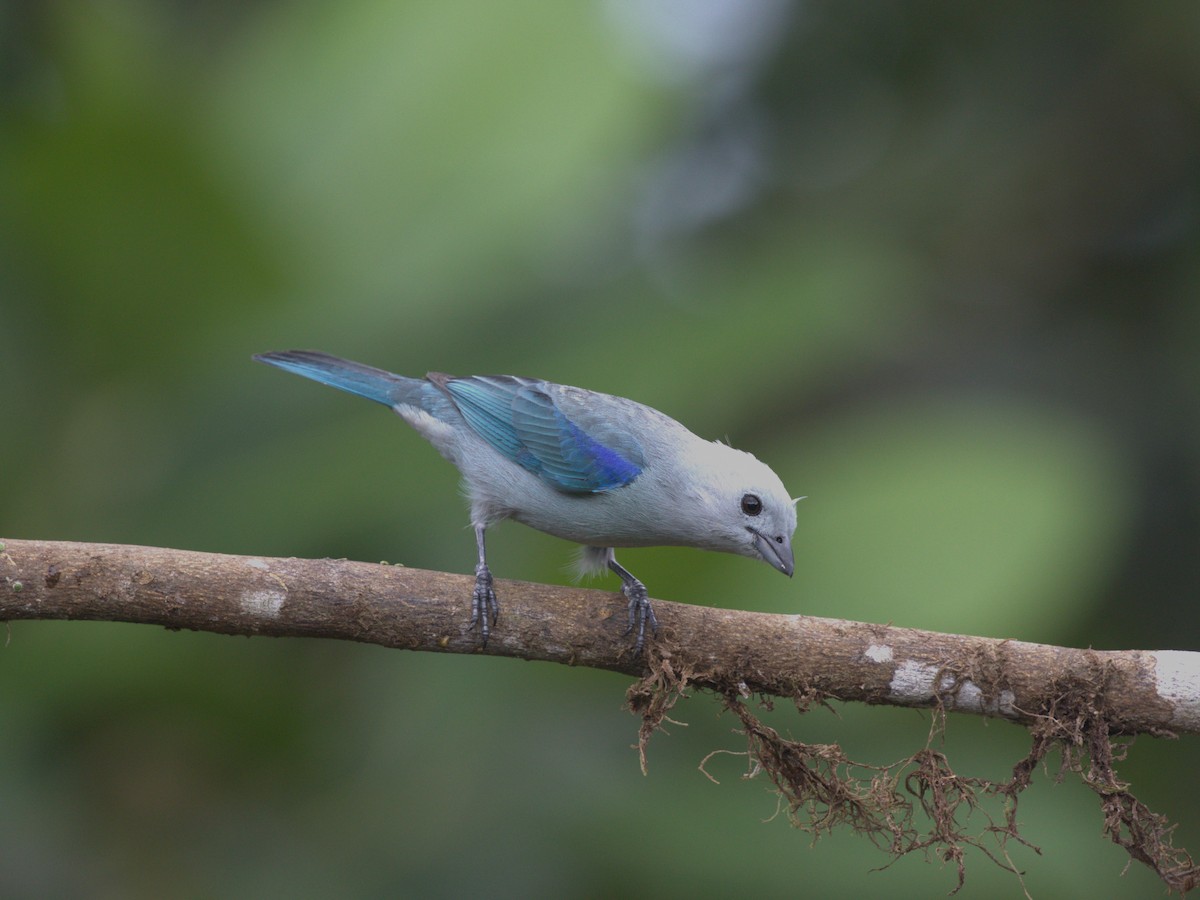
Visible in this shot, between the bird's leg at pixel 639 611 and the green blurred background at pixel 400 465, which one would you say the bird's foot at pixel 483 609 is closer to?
the bird's leg at pixel 639 611

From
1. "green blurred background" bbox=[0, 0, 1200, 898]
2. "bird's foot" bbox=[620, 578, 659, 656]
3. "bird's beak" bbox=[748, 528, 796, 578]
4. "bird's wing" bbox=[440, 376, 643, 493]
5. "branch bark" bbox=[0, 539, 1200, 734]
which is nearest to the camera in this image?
"branch bark" bbox=[0, 539, 1200, 734]

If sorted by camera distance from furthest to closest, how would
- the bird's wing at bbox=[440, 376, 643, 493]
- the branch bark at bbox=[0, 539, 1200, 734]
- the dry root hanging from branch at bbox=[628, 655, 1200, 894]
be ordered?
the bird's wing at bbox=[440, 376, 643, 493], the dry root hanging from branch at bbox=[628, 655, 1200, 894], the branch bark at bbox=[0, 539, 1200, 734]

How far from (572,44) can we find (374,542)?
94.3 inches

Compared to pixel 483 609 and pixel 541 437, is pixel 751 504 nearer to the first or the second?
pixel 541 437

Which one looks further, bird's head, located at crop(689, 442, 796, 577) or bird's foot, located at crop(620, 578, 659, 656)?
bird's head, located at crop(689, 442, 796, 577)

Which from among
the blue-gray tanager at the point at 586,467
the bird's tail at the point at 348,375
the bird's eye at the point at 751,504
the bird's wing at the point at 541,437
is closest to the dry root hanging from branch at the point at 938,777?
the blue-gray tanager at the point at 586,467

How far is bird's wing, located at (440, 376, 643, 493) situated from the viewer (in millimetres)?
4516

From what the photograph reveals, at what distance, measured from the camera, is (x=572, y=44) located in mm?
5723

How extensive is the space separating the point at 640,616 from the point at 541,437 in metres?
1.19

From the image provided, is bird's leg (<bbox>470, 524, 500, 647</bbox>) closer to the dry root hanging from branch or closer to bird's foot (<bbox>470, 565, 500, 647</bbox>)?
bird's foot (<bbox>470, 565, 500, 647</bbox>)

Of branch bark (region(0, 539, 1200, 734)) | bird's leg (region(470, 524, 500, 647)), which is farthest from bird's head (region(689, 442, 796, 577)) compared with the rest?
bird's leg (region(470, 524, 500, 647))

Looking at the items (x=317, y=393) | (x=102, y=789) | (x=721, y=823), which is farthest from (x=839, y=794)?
(x=317, y=393)

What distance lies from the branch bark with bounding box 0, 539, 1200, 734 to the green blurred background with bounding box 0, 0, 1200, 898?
0.77 m

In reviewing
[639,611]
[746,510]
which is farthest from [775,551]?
[639,611]
